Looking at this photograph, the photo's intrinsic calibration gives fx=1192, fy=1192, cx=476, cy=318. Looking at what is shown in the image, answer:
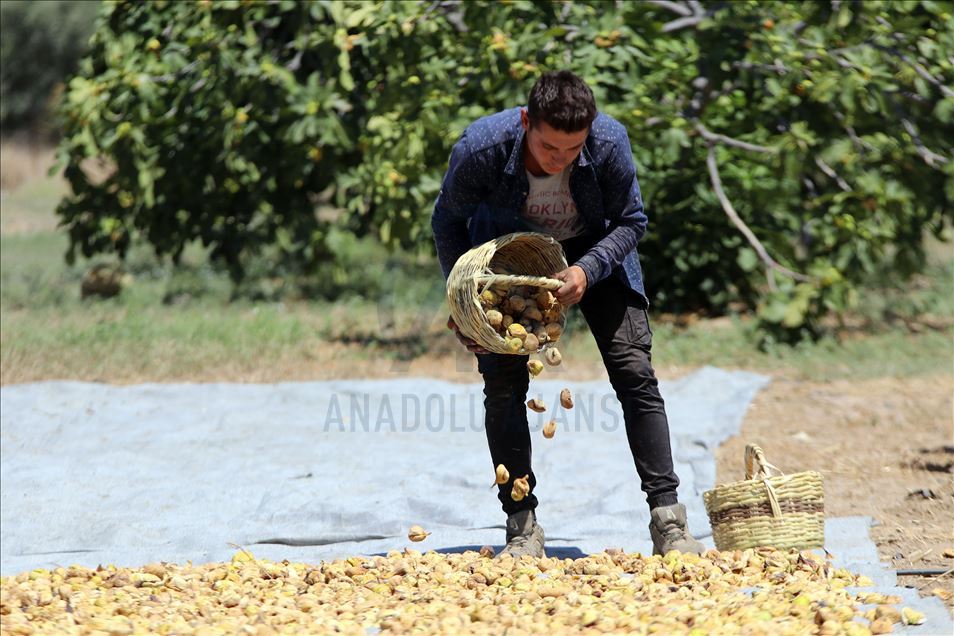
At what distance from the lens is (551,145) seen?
9.55 ft

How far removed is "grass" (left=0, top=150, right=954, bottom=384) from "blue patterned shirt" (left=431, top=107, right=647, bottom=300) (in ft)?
10.6

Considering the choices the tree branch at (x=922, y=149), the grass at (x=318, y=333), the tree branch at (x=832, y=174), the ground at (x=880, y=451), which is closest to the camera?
the ground at (x=880, y=451)

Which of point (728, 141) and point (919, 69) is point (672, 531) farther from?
point (919, 69)

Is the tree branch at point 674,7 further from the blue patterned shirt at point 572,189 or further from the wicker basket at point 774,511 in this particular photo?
the wicker basket at point 774,511

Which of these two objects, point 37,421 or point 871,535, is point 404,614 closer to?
point 871,535

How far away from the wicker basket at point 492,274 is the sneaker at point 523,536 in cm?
53

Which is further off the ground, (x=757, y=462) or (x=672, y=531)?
(x=757, y=462)

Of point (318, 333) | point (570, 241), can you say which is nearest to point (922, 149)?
point (318, 333)

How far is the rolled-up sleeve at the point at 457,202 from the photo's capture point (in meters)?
3.10

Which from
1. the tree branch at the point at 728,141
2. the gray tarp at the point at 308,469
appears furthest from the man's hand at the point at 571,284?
the tree branch at the point at 728,141

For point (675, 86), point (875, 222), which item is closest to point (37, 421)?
point (675, 86)

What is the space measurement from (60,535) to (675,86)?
4479mm

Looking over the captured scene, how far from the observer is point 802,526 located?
321 cm

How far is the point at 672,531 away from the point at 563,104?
1.20m
